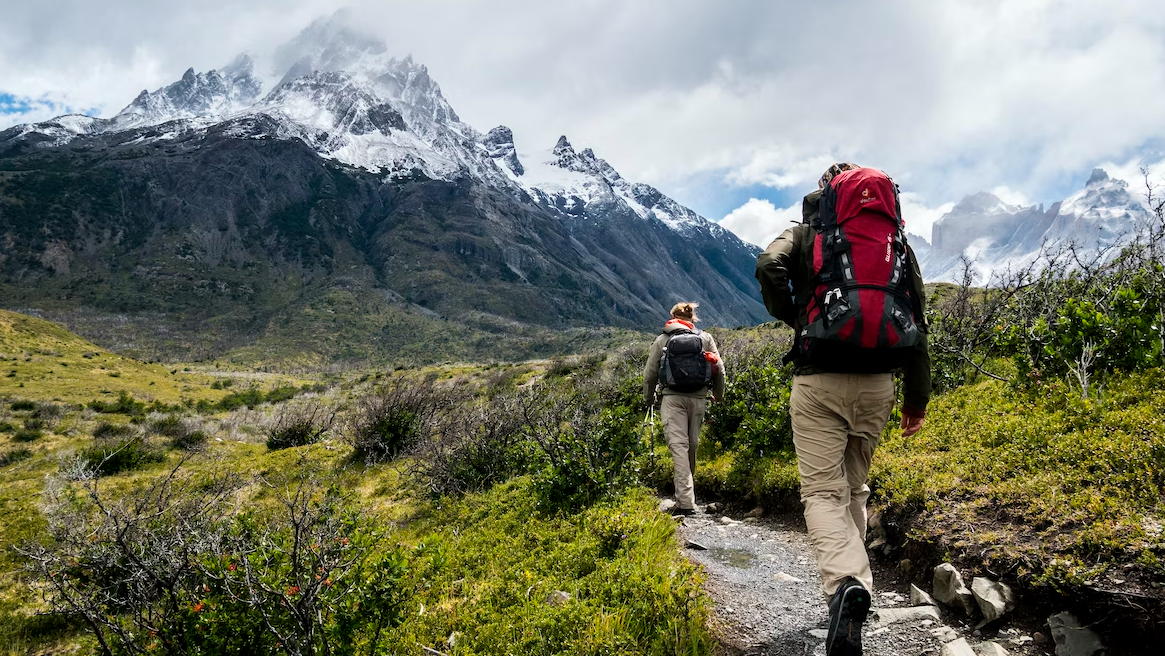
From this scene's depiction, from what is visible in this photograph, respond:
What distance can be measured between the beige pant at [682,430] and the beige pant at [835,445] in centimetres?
273

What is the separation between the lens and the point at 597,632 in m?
3.15

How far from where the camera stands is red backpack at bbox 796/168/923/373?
287 cm

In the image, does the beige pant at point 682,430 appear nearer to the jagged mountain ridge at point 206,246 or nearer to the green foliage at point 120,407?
the green foliage at point 120,407

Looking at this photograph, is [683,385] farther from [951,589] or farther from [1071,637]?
[1071,637]

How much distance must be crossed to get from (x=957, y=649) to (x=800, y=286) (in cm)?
209

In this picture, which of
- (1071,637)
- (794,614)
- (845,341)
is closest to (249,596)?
(794,614)

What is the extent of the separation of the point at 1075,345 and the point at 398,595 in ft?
23.3

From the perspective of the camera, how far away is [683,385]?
592 centimetres

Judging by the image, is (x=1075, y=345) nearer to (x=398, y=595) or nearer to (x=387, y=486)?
(x=398, y=595)

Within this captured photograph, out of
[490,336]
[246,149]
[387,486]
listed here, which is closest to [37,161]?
Answer: [246,149]

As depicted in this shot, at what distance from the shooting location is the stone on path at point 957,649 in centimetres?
278

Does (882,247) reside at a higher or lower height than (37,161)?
lower

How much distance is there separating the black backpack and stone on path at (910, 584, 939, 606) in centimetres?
272

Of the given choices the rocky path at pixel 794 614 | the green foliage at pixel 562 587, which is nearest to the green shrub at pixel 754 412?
the rocky path at pixel 794 614
